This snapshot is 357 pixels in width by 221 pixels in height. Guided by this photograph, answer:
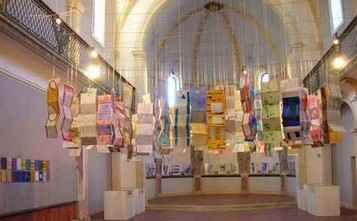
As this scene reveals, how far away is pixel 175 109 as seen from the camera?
33.2 feet

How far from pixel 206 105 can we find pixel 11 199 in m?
4.43

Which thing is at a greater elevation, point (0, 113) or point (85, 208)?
point (0, 113)

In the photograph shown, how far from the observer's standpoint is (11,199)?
9859 millimetres

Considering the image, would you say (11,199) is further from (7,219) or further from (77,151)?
(77,151)

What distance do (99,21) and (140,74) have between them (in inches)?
124

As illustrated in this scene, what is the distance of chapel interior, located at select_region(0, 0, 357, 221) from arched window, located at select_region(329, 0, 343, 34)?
0.08 metres

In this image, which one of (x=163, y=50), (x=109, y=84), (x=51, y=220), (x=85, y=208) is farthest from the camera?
(x=163, y=50)

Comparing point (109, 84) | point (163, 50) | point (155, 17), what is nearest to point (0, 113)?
point (109, 84)

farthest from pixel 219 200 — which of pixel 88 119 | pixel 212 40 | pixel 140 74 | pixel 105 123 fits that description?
pixel 88 119

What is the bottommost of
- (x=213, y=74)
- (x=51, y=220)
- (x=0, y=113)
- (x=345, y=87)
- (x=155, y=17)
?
(x=51, y=220)

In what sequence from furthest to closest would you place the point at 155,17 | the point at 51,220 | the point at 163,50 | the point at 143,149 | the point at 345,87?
the point at 163,50 < the point at 155,17 < the point at 345,87 < the point at 51,220 < the point at 143,149

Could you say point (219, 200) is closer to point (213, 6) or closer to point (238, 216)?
point (238, 216)

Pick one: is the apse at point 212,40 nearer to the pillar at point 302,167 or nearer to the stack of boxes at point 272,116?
the pillar at point 302,167

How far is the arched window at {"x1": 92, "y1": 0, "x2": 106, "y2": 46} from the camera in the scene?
17.0 metres
